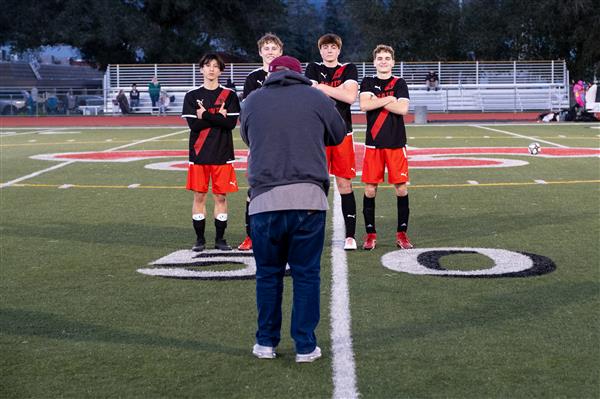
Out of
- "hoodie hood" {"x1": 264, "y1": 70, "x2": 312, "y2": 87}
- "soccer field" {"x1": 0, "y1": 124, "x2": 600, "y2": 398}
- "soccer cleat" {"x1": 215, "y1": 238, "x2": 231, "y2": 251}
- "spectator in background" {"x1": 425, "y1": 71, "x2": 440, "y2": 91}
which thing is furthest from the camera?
"spectator in background" {"x1": 425, "y1": 71, "x2": 440, "y2": 91}

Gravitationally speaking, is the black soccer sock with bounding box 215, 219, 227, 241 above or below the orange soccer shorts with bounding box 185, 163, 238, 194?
below

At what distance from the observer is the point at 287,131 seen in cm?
586

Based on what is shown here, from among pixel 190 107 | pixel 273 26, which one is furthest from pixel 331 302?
pixel 273 26

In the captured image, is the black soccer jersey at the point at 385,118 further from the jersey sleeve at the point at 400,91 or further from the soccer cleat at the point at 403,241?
the soccer cleat at the point at 403,241

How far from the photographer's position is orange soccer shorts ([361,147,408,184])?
9633mm

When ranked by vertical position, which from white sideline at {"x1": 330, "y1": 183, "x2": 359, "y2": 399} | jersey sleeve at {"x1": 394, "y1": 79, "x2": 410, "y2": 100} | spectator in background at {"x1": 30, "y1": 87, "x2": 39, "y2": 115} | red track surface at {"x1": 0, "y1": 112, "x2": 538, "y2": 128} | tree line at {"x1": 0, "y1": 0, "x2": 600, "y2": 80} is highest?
tree line at {"x1": 0, "y1": 0, "x2": 600, "y2": 80}

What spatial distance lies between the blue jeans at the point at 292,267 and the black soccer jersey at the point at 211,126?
3647 mm

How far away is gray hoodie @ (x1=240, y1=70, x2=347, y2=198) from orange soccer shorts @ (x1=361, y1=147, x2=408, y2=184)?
3661mm

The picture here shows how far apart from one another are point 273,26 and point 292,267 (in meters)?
55.3

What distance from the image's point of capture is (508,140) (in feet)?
84.2

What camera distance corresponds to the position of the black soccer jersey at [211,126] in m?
9.52

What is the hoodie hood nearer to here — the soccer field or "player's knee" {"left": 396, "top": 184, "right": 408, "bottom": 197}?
the soccer field

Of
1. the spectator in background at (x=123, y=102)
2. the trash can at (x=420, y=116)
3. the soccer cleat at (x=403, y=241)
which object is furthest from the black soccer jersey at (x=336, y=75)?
the spectator in background at (x=123, y=102)

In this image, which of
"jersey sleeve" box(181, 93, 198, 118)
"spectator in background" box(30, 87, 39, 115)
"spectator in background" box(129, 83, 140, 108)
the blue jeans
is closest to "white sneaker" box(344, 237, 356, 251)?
"jersey sleeve" box(181, 93, 198, 118)
